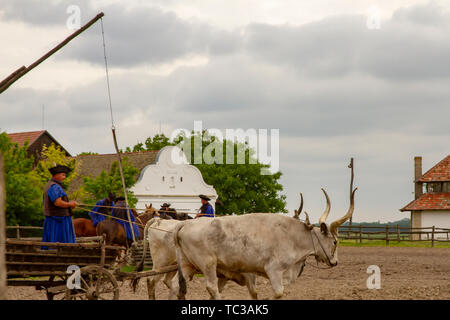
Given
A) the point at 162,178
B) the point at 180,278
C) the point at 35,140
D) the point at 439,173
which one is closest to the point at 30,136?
the point at 35,140

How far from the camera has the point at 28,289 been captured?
16844 mm

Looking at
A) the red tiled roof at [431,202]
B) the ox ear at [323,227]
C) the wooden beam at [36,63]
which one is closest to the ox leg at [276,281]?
the ox ear at [323,227]

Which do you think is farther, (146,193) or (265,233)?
(146,193)

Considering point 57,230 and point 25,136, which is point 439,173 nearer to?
point 25,136

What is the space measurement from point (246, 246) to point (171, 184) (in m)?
53.3

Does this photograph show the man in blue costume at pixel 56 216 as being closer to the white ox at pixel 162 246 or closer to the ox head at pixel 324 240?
the white ox at pixel 162 246

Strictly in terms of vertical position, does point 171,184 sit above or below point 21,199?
above

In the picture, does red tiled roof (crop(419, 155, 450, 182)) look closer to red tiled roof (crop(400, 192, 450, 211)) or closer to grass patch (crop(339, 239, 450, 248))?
red tiled roof (crop(400, 192, 450, 211))

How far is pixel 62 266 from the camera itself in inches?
425
